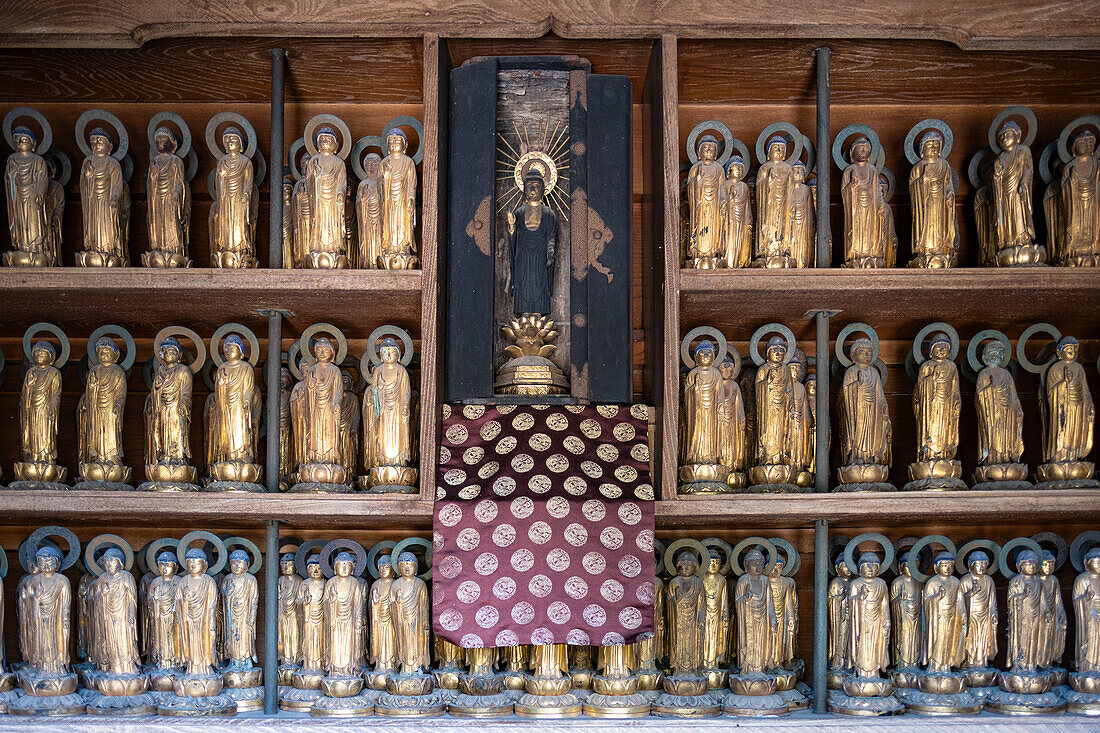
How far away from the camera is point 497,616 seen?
2.60 meters

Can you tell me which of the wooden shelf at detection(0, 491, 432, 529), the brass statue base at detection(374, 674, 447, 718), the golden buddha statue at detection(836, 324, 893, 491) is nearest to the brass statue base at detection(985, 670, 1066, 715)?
the golden buddha statue at detection(836, 324, 893, 491)

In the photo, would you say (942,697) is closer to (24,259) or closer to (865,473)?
(865,473)

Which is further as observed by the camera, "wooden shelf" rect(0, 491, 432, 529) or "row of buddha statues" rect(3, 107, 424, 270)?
"row of buddha statues" rect(3, 107, 424, 270)

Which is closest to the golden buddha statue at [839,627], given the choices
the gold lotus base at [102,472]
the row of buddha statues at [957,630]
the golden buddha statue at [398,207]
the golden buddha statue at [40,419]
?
the row of buddha statues at [957,630]

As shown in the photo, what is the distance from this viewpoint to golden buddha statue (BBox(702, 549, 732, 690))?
110 inches

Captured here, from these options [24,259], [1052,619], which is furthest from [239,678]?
[1052,619]

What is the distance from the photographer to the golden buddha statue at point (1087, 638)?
2.71 m

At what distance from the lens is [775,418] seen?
9.37ft

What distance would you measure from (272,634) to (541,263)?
1.19m

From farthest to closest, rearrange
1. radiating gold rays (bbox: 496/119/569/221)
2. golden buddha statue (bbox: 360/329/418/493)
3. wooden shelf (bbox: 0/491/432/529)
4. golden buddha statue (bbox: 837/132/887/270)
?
radiating gold rays (bbox: 496/119/569/221) → golden buddha statue (bbox: 837/132/887/270) → golden buddha statue (bbox: 360/329/418/493) → wooden shelf (bbox: 0/491/432/529)

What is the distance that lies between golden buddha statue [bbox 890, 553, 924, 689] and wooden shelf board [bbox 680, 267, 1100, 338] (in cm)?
67

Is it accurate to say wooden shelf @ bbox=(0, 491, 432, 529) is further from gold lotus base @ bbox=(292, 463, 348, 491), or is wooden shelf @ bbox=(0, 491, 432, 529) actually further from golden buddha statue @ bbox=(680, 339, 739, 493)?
golden buddha statue @ bbox=(680, 339, 739, 493)

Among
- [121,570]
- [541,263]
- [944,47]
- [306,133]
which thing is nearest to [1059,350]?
[944,47]

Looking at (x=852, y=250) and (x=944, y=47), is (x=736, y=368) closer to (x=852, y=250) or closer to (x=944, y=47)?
(x=852, y=250)
